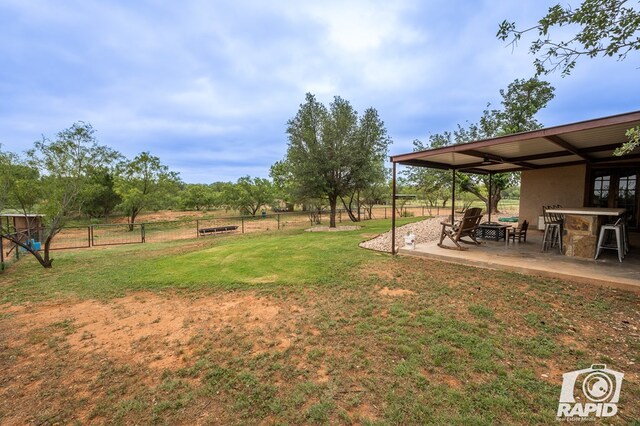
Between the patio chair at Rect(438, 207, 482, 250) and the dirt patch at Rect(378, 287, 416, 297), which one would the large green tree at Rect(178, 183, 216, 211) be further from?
the dirt patch at Rect(378, 287, 416, 297)

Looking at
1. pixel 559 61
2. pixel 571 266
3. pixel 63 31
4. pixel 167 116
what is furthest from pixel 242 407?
pixel 167 116

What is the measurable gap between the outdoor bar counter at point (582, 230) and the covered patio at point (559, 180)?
209mm

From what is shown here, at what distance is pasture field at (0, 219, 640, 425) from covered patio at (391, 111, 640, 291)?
68cm

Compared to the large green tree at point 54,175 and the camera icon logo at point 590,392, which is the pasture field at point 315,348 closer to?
the camera icon logo at point 590,392

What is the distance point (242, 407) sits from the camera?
6.48ft

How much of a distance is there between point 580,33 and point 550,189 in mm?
7230

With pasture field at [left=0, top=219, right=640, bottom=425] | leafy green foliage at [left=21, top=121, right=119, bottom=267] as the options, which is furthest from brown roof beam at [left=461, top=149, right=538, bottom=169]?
leafy green foliage at [left=21, top=121, right=119, bottom=267]

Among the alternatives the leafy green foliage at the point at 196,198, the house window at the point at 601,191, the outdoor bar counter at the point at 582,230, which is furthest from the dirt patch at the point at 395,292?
the leafy green foliage at the point at 196,198

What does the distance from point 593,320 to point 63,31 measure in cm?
1518

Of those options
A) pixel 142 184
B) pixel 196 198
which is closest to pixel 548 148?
pixel 142 184

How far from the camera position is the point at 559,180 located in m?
8.41

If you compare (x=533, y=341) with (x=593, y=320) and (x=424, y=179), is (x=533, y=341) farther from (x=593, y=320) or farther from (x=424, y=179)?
(x=424, y=179)

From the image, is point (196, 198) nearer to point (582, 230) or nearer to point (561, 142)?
point (561, 142)

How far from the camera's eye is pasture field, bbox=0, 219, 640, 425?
76.4 inches
